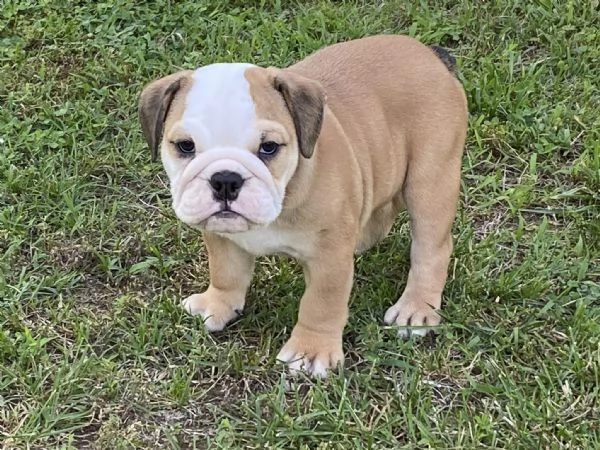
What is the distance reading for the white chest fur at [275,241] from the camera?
147 inches

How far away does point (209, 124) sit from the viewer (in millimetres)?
3289

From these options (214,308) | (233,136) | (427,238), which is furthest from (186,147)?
(427,238)

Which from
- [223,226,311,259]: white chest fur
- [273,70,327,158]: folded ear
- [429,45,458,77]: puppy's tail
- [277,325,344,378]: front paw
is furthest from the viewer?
[429,45,458,77]: puppy's tail

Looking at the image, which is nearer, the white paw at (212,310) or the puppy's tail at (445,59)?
the white paw at (212,310)

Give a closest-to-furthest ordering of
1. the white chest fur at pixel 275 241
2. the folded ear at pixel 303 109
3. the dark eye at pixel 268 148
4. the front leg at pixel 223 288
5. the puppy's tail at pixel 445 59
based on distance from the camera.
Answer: the dark eye at pixel 268 148, the folded ear at pixel 303 109, the white chest fur at pixel 275 241, the front leg at pixel 223 288, the puppy's tail at pixel 445 59

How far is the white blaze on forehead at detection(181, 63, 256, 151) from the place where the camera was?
3285 mm

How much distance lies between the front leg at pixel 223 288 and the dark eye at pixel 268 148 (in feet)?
2.73

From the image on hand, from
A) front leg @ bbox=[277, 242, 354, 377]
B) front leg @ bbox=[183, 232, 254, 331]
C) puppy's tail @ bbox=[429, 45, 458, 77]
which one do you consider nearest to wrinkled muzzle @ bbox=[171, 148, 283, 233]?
front leg @ bbox=[277, 242, 354, 377]

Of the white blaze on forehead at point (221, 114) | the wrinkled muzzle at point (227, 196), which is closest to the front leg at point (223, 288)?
the wrinkled muzzle at point (227, 196)

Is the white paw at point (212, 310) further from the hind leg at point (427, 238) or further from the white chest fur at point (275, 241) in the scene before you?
the hind leg at point (427, 238)

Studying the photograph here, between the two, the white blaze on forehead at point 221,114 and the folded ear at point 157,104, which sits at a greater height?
the white blaze on forehead at point 221,114

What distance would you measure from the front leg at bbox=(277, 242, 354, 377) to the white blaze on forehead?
691 mm

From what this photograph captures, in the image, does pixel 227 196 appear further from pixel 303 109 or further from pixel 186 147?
pixel 303 109

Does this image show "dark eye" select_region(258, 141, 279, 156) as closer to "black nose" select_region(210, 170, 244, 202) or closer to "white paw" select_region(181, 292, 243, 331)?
"black nose" select_region(210, 170, 244, 202)
